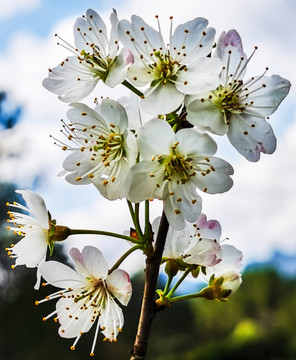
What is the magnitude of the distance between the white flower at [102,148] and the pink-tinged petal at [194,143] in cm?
6

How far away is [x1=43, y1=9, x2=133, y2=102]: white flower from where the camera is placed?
0.83 m

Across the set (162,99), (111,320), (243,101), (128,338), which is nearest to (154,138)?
(162,99)

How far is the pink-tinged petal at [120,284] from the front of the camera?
790 mm

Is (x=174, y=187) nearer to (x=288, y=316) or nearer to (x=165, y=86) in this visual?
(x=165, y=86)

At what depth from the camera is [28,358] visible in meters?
8.85

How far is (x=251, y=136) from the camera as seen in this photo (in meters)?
0.81

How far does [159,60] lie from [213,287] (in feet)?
1.12

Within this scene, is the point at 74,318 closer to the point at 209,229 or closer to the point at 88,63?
the point at 209,229

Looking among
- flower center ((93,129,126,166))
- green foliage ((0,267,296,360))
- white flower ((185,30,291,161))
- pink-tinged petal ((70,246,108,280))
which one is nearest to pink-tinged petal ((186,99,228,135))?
white flower ((185,30,291,161))

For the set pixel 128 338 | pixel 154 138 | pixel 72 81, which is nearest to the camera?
pixel 154 138

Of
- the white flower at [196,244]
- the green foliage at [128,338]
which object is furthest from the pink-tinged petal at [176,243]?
the green foliage at [128,338]

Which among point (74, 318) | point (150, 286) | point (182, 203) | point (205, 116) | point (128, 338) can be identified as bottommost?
point (128, 338)

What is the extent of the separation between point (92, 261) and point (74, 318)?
10 centimetres

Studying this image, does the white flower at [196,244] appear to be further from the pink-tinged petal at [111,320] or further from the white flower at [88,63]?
the white flower at [88,63]
